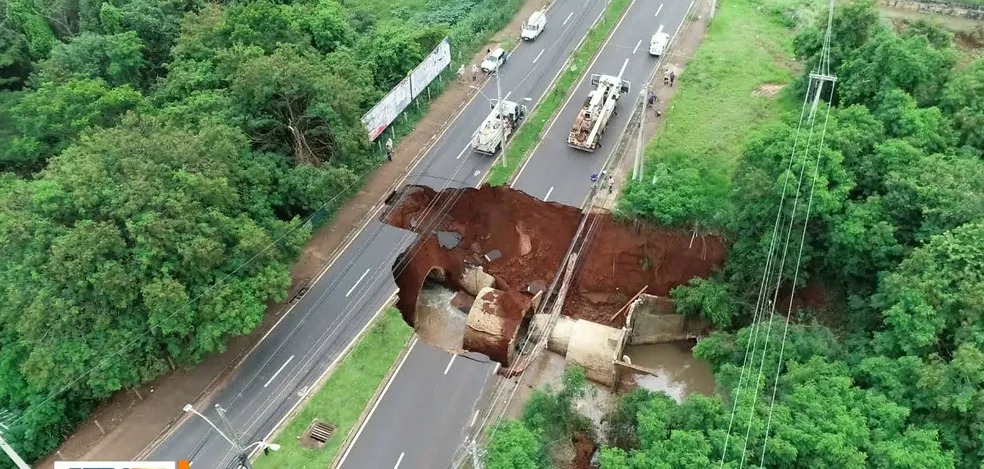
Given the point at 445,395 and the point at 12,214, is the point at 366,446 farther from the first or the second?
the point at 12,214

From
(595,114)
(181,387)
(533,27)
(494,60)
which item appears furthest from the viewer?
(533,27)

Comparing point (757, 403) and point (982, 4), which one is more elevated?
point (982, 4)

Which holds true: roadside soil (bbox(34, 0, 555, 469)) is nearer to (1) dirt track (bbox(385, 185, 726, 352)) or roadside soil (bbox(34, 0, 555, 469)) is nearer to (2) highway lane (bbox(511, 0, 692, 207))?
(1) dirt track (bbox(385, 185, 726, 352))

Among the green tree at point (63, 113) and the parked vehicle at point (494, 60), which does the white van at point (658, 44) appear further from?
the green tree at point (63, 113)

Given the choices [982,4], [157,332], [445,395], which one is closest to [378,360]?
[445,395]

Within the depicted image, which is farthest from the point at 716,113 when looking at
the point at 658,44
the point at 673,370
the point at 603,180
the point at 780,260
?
the point at 673,370

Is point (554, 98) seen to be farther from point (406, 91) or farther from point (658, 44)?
point (406, 91)
